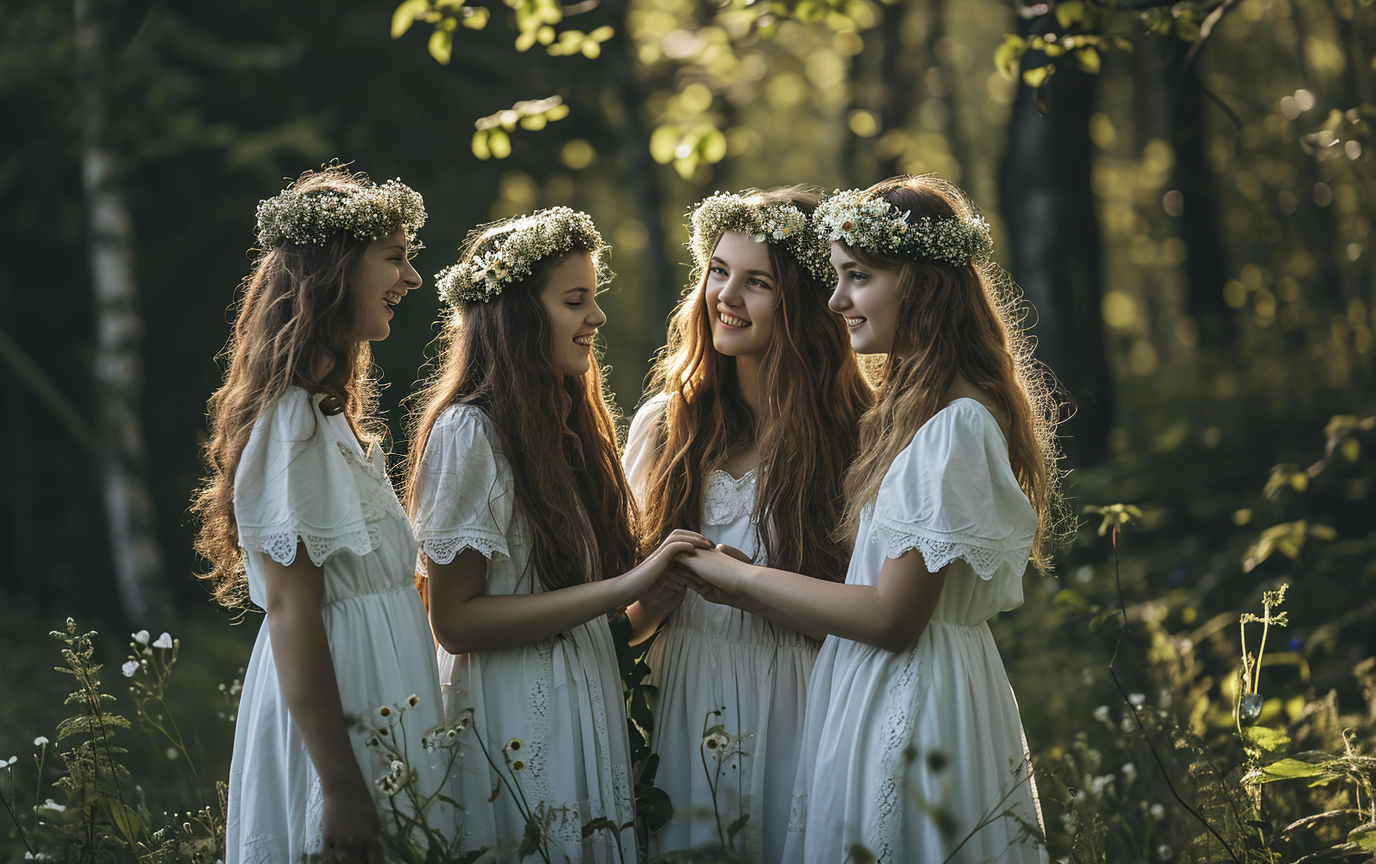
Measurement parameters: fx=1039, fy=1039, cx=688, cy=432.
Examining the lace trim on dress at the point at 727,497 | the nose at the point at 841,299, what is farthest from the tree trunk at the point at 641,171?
the nose at the point at 841,299

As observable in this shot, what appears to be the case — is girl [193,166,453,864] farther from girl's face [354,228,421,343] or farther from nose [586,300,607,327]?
nose [586,300,607,327]

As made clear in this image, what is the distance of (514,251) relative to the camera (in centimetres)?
293

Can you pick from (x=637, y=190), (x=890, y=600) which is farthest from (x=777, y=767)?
(x=637, y=190)

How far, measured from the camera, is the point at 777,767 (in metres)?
2.93

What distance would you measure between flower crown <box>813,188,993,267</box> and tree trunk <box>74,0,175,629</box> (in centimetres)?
624

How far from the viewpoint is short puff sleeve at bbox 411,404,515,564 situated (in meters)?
2.65

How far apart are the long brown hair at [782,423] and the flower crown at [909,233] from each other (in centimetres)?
52

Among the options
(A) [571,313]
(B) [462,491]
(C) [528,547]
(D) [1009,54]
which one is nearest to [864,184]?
(D) [1009,54]

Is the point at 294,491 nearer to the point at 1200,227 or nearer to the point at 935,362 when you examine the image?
the point at 935,362

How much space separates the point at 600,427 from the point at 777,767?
111cm

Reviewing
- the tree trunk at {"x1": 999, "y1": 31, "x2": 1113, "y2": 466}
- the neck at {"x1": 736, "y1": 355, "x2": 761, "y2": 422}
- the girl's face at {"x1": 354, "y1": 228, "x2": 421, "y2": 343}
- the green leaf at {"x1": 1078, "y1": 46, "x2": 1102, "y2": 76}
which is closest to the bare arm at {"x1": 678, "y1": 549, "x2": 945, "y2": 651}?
the neck at {"x1": 736, "y1": 355, "x2": 761, "y2": 422}

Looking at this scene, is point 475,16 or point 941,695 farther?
point 475,16

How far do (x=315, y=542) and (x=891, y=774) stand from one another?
145 cm

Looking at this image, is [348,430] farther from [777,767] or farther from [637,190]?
[637,190]
